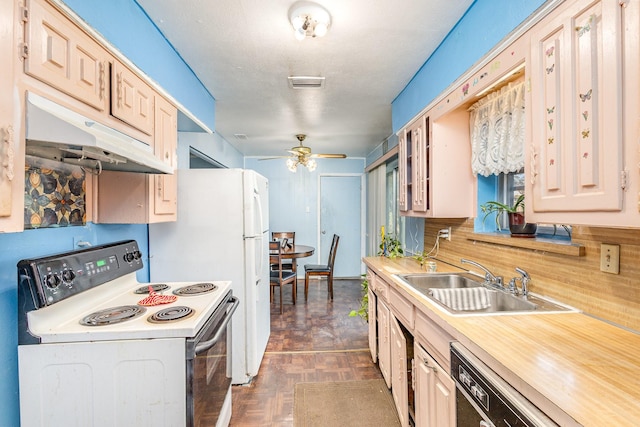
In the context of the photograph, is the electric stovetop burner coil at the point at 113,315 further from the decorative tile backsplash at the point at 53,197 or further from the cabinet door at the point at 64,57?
the cabinet door at the point at 64,57

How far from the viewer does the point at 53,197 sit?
1342mm

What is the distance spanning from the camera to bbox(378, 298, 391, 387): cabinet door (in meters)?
2.13

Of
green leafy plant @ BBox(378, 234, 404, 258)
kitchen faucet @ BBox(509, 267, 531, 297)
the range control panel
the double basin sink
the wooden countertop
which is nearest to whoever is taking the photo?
the wooden countertop

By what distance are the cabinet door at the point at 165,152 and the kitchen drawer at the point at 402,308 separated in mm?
1514

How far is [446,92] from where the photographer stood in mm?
1970

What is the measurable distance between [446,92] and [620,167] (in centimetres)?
130

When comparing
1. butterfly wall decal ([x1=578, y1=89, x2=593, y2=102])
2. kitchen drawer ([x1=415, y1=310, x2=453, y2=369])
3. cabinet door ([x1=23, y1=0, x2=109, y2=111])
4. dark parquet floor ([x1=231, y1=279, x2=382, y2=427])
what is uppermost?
cabinet door ([x1=23, y1=0, x2=109, y2=111])

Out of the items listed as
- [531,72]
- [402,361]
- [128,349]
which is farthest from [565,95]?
[128,349]

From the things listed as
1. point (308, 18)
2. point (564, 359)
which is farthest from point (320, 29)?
point (564, 359)

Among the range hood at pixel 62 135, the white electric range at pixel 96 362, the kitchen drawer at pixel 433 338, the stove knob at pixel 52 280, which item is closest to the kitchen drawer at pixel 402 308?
the kitchen drawer at pixel 433 338

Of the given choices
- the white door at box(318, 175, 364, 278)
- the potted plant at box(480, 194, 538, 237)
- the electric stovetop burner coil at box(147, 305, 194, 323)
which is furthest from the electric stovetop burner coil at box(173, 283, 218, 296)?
the white door at box(318, 175, 364, 278)

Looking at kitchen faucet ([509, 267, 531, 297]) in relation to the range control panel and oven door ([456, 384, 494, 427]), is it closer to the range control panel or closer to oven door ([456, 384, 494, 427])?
oven door ([456, 384, 494, 427])

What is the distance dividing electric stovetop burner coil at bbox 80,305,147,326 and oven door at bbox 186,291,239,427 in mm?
310

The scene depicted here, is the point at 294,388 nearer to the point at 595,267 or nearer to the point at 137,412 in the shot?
the point at 137,412
